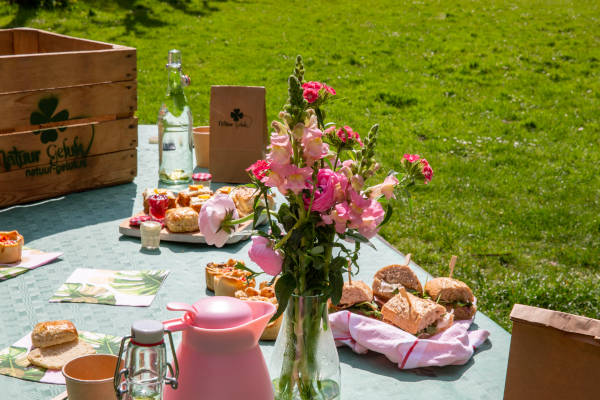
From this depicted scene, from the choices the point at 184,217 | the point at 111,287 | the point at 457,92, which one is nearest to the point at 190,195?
the point at 184,217

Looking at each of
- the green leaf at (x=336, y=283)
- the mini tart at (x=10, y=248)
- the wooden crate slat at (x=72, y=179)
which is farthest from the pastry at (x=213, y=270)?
the wooden crate slat at (x=72, y=179)

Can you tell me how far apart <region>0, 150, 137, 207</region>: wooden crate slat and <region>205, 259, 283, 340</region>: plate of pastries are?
0.87 m

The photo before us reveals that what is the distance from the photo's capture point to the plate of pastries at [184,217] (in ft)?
6.12

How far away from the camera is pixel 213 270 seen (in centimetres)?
156

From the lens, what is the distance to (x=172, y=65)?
2.17 m

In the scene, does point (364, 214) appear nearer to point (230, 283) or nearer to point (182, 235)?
point (230, 283)

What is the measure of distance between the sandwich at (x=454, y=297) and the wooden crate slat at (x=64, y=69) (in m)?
1.37

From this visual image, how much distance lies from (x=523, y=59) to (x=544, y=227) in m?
3.45

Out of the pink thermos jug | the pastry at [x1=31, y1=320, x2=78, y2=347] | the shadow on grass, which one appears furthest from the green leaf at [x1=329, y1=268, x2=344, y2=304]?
the shadow on grass

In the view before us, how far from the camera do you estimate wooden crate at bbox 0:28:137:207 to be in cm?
210

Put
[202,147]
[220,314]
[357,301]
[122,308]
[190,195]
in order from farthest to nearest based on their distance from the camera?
[202,147] < [190,195] < [122,308] < [357,301] < [220,314]

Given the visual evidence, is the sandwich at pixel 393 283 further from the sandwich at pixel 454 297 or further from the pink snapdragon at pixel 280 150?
the pink snapdragon at pixel 280 150

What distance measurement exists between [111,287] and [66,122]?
0.85 m

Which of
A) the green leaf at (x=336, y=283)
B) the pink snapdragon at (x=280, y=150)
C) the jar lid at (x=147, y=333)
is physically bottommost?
the jar lid at (x=147, y=333)
